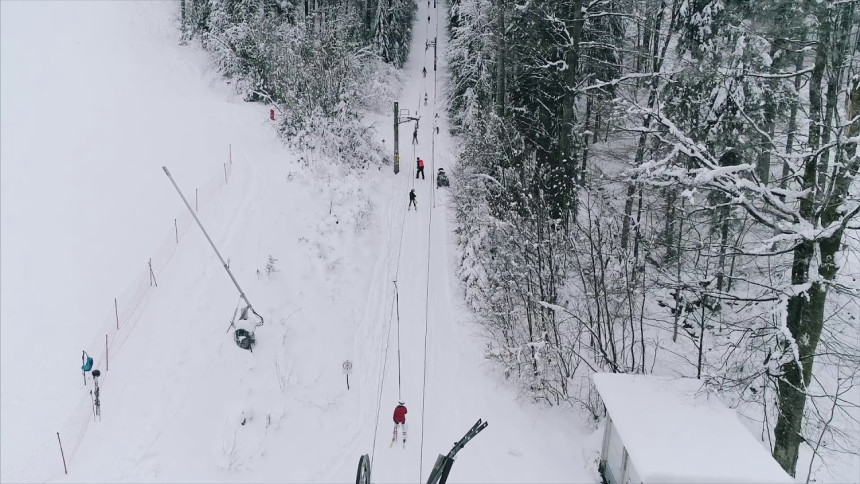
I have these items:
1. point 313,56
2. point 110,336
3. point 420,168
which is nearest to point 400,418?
point 110,336

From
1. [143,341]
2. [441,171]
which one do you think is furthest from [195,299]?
[441,171]

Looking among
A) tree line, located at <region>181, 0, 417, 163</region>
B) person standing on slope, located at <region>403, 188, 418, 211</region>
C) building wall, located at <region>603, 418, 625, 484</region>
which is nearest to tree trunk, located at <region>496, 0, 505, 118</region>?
person standing on slope, located at <region>403, 188, 418, 211</region>

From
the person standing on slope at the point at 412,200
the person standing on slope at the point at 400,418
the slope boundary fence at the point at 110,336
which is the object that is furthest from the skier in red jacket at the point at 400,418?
the person standing on slope at the point at 412,200

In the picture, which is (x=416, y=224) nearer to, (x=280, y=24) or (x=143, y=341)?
(x=143, y=341)

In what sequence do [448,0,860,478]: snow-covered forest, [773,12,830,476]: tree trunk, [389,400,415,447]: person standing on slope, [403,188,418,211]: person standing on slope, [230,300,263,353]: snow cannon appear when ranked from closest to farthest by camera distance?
[773,12,830,476]: tree trunk < [448,0,860,478]: snow-covered forest < [389,400,415,447]: person standing on slope < [230,300,263,353]: snow cannon < [403,188,418,211]: person standing on slope

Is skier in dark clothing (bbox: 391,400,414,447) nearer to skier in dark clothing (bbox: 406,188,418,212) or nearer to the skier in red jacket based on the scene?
the skier in red jacket

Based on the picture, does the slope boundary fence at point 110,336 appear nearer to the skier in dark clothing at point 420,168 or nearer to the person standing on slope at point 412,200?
the person standing on slope at point 412,200
